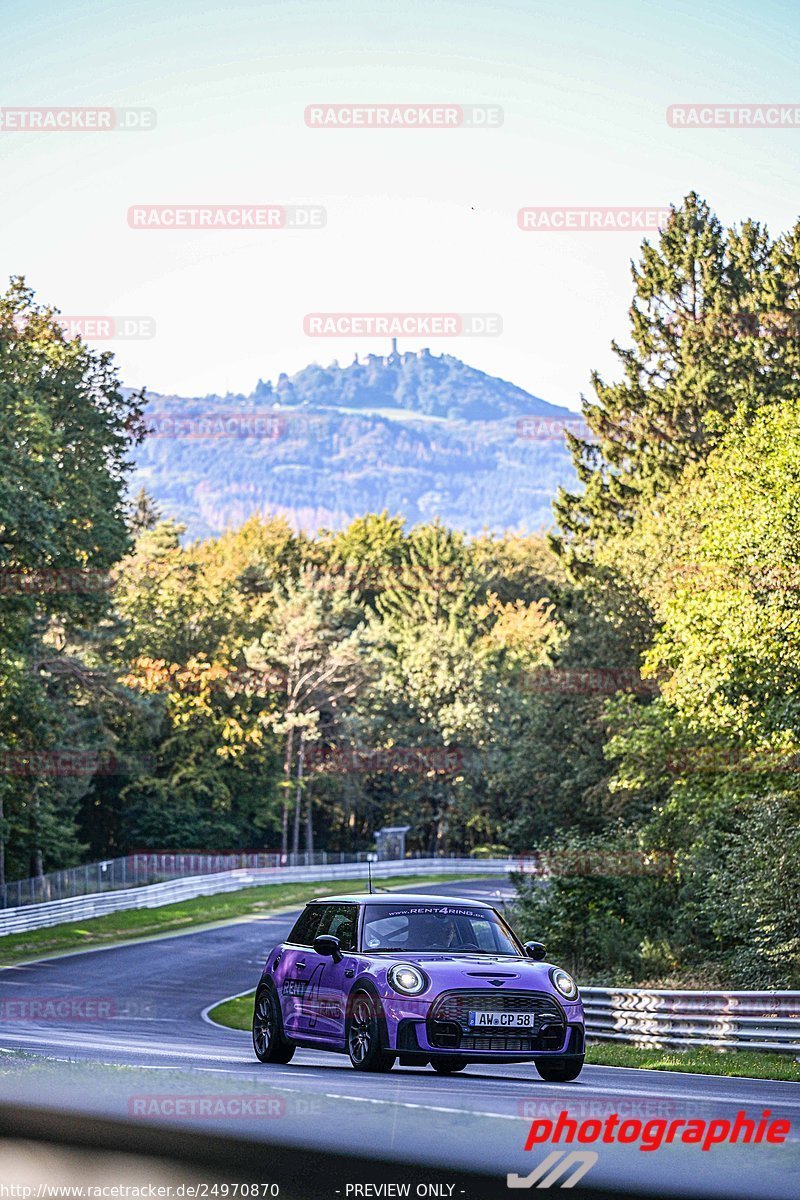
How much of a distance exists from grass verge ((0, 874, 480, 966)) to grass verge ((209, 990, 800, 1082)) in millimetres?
25778

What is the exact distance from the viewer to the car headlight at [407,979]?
1253 cm

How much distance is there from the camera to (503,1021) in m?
12.6

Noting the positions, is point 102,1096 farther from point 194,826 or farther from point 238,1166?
point 194,826

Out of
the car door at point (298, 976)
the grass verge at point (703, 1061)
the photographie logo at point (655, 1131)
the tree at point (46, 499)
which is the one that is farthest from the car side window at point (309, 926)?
the tree at point (46, 499)

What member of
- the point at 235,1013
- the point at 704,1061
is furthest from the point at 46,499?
the point at 704,1061

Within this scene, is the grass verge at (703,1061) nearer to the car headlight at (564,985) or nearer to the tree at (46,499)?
the car headlight at (564,985)

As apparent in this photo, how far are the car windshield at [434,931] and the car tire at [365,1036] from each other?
655 millimetres

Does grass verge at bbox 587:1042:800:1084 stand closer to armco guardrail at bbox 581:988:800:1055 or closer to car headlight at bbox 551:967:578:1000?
armco guardrail at bbox 581:988:800:1055

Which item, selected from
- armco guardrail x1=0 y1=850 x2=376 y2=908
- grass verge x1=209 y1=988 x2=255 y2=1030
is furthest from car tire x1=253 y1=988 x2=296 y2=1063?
A: armco guardrail x1=0 y1=850 x2=376 y2=908

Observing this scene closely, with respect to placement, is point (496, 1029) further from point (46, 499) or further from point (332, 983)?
point (46, 499)

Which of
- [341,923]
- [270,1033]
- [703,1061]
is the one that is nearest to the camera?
[341,923]

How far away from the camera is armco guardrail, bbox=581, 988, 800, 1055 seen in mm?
21203

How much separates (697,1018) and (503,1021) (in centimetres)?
1182

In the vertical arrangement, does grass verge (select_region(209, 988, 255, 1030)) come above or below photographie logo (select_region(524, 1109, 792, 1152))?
below
